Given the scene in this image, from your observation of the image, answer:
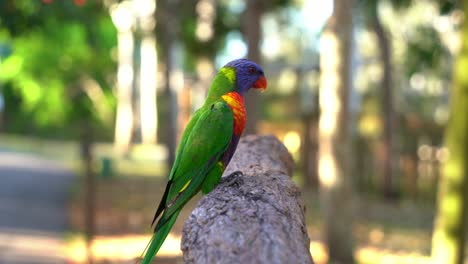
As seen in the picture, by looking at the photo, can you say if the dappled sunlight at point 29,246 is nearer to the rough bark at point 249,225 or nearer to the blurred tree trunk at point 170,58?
the blurred tree trunk at point 170,58

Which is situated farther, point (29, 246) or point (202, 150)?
A: point (29, 246)

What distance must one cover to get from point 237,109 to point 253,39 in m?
7.86

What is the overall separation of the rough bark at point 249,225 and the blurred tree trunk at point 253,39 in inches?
313

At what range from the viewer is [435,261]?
7.62m

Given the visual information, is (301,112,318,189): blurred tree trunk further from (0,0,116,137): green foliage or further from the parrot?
the parrot

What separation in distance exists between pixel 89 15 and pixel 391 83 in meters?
8.63

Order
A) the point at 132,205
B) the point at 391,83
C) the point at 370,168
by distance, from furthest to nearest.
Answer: the point at 370,168 → the point at 391,83 → the point at 132,205

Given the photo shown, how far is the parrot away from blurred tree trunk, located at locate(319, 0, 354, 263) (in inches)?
228

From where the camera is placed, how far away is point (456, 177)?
291 inches

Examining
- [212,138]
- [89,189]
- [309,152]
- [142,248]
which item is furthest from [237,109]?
[309,152]

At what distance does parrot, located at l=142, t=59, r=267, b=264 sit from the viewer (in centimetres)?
329

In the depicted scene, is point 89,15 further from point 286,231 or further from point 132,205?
point 286,231

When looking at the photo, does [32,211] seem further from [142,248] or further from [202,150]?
[202,150]

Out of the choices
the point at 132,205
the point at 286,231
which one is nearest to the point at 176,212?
the point at 286,231
